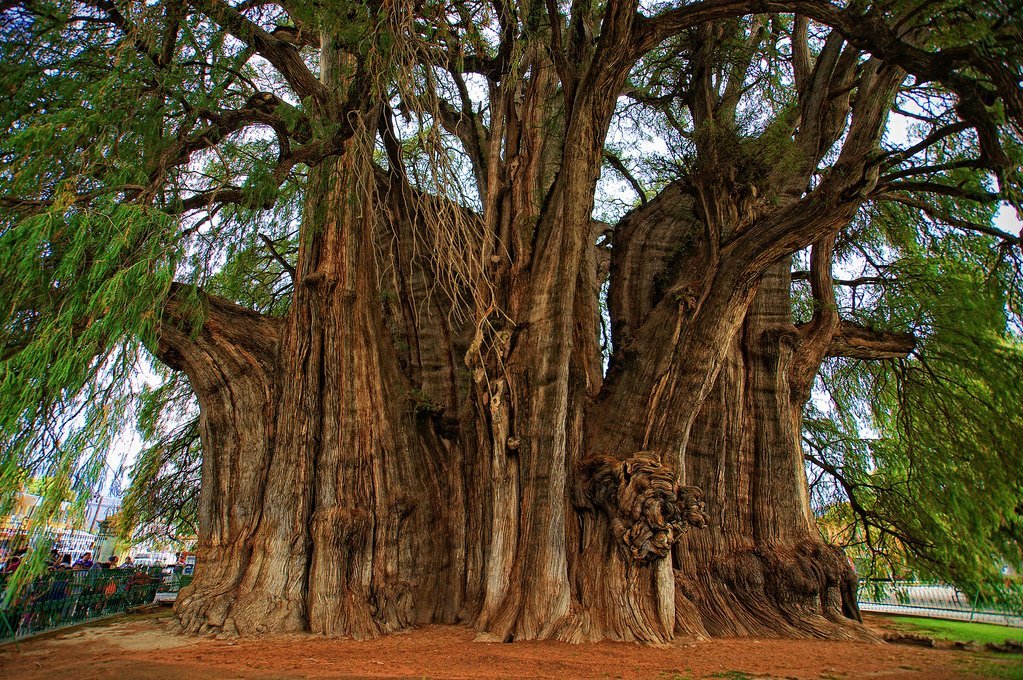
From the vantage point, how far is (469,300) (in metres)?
7.39

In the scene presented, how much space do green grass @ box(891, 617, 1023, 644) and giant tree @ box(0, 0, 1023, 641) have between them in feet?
2.45

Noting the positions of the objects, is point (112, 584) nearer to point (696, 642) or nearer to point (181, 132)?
point (181, 132)

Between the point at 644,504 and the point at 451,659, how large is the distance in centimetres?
205

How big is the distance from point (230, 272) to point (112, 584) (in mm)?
4514

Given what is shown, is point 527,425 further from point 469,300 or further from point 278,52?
point 278,52

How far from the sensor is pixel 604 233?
29.7 ft

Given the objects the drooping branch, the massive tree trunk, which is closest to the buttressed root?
the massive tree trunk

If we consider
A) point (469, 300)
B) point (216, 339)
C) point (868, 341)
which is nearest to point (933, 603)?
point (868, 341)

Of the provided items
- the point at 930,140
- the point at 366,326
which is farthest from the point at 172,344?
the point at 930,140

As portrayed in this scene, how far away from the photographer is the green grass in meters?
3.10

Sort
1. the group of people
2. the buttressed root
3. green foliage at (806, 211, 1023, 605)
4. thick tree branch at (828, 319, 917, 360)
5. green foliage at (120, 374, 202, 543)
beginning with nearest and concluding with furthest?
the buttressed root < the group of people < green foliage at (806, 211, 1023, 605) < thick tree branch at (828, 319, 917, 360) < green foliage at (120, 374, 202, 543)

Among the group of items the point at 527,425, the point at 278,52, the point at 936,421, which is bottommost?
the point at 527,425

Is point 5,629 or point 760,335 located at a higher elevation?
point 760,335

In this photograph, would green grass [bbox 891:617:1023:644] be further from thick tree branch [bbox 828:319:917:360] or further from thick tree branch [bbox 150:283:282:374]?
thick tree branch [bbox 150:283:282:374]
